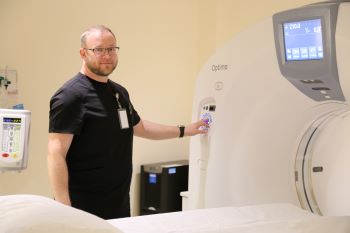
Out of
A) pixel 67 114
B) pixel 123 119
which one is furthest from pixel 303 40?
pixel 67 114

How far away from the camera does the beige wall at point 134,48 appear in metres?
3.24

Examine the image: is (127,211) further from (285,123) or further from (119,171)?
(285,123)

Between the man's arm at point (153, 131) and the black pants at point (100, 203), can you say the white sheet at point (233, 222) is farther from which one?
the man's arm at point (153, 131)

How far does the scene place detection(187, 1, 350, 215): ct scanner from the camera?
1854 millimetres

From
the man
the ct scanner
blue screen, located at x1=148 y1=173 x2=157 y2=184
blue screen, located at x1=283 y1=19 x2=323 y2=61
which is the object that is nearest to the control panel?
the man

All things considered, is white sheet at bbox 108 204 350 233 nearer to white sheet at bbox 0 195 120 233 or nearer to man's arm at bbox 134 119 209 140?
white sheet at bbox 0 195 120 233

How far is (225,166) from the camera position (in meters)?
2.25

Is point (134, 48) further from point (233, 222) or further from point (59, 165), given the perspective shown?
point (233, 222)

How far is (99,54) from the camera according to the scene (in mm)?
2244

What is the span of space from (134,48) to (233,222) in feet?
7.62

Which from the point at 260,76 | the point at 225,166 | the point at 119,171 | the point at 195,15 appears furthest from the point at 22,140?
the point at 195,15

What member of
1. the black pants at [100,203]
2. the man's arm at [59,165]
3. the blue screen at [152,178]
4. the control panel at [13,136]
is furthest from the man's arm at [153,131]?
the blue screen at [152,178]

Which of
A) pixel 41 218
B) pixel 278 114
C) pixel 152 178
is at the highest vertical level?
pixel 278 114

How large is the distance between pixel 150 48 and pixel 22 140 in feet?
4.94
